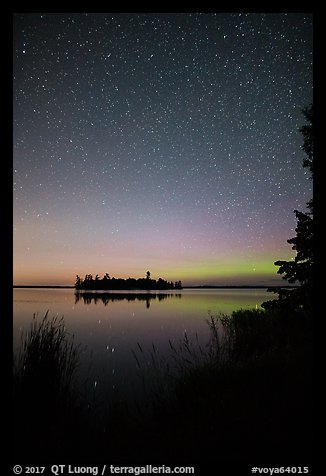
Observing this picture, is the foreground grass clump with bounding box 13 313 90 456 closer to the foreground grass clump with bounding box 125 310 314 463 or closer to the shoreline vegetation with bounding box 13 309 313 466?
the shoreline vegetation with bounding box 13 309 313 466

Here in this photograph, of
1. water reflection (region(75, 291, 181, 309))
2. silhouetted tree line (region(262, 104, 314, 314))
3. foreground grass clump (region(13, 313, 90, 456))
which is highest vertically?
silhouetted tree line (region(262, 104, 314, 314))

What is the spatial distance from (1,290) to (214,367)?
11.6ft

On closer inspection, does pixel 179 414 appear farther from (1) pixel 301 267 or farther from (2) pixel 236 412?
(1) pixel 301 267

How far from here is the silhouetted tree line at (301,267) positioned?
18.9ft

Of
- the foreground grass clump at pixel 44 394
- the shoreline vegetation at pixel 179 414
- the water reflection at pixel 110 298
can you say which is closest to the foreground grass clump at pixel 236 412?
the shoreline vegetation at pixel 179 414

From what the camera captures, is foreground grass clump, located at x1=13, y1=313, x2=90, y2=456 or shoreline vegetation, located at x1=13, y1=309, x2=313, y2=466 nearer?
shoreline vegetation, located at x1=13, y1=309, x2=313, y2=466

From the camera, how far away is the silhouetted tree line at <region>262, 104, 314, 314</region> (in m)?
5.76

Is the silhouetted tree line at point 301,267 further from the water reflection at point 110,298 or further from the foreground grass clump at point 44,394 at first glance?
the water reflection at point 110,298

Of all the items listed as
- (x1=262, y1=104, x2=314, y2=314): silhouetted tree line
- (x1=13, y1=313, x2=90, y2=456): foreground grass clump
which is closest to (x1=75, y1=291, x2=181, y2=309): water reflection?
(x1=262, y1=104, x2=314, y2=314): silhouetted tree line

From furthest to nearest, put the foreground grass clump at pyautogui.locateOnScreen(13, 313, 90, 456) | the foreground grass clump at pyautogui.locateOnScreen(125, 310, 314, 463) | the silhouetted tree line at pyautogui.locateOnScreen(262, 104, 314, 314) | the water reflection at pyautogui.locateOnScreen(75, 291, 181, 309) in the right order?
1. the water reflection at pyautogui.locateOnScreen(75, 291, 181, 309)
2. the silhouetted tree line at pyautogui.locateOnScreen(262, 104, 314, 314)
3. the foreground grass clump at pyautogui.locateOnScreen(13, 313, 90, 456)
4. the foreground grass clump at pyautogui.locateOnScreen(125, 310, 314, 463)

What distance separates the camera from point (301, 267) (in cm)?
602

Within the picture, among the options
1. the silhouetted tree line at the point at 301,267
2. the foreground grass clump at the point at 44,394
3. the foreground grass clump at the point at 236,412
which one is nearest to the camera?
the foreground grass clump at the point at 236,412
